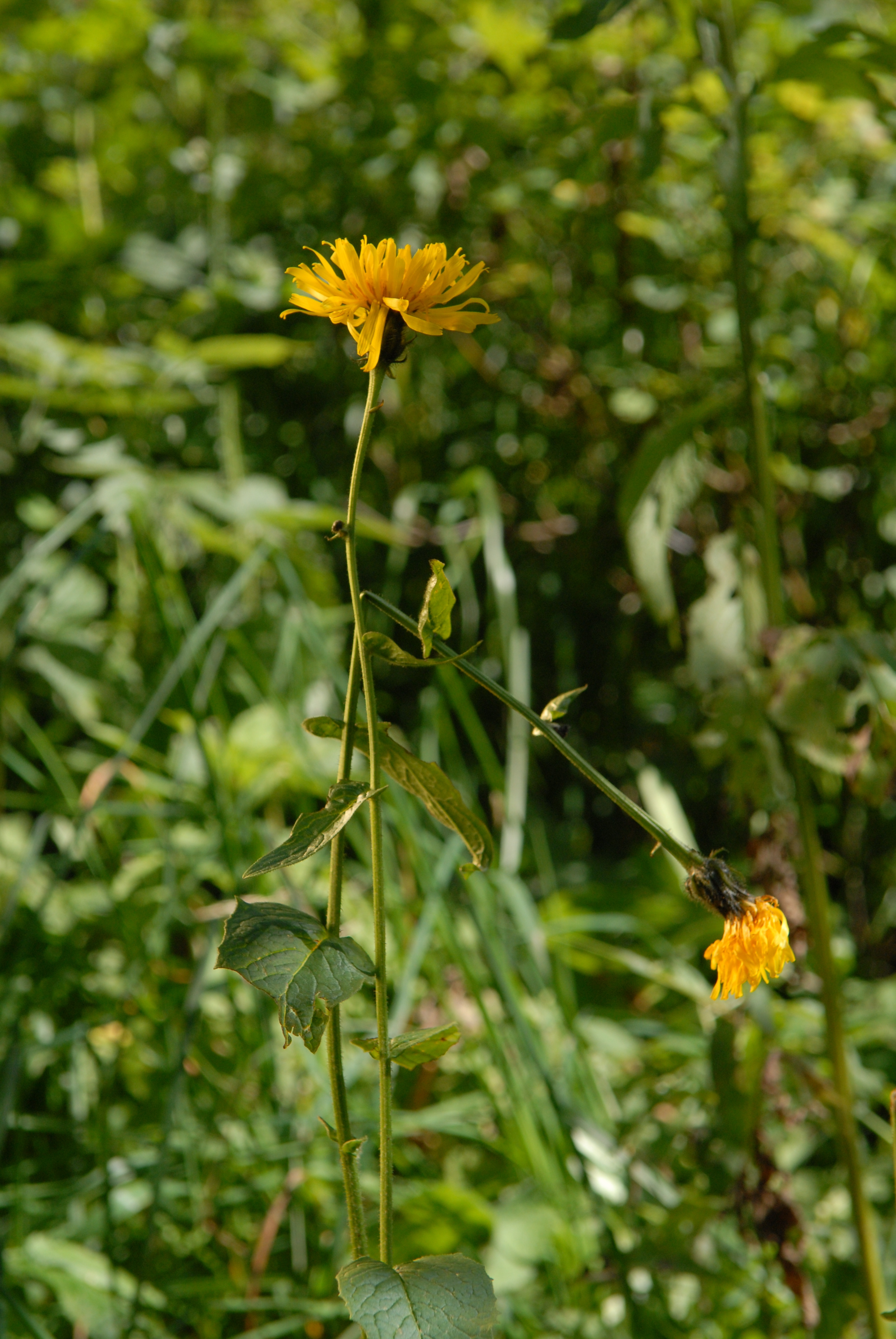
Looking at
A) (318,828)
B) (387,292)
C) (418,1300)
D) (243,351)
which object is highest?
(387,292)

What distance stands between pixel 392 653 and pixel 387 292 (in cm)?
12

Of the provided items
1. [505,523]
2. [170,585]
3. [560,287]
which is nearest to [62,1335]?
[170,585]

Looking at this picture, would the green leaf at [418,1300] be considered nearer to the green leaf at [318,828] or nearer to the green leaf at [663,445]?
the green leaf at [318,828]

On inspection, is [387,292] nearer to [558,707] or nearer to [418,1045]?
[558,707]

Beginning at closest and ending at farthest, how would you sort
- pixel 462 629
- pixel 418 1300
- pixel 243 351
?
pixel 418 1300 → pixel 243 351 → pixel 462 629

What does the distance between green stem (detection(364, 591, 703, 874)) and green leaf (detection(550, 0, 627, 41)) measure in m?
0.52

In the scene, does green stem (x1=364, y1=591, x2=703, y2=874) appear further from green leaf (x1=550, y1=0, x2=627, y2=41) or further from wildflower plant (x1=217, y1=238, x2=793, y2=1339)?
green leaf (x1=550, y1=0, x2=627, y2=41)

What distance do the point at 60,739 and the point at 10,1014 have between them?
0.55 metres

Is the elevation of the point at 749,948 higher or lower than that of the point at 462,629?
higher

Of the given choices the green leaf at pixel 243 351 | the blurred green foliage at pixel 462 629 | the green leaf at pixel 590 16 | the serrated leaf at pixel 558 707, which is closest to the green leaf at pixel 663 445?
the blurred green foliage at pixel 462 629

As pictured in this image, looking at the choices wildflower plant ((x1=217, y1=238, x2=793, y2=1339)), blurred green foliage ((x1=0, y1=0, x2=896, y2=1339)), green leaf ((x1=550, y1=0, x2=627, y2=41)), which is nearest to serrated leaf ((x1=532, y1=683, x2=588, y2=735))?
wildflower plant ((x1=217, y1=238, x2=793, y2=1339))

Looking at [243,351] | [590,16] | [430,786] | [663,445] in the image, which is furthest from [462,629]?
[430,786]

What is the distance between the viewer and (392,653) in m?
0.38

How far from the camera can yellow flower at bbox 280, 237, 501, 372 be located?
1.12ft
